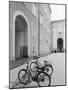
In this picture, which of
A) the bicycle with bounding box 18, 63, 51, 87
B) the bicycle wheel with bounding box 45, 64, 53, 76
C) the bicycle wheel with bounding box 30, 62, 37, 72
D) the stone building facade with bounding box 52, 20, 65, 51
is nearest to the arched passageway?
the bicycle wheel with bounding box 30, 62, 37, 72

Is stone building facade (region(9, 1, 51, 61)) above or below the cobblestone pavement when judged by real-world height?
above

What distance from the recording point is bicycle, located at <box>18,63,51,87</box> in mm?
2363

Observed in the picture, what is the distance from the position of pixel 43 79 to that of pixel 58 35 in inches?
38.7

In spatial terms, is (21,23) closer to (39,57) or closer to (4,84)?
(39,57)

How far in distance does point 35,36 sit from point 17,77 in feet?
2.97

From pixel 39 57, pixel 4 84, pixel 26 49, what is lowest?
pixel 4 84

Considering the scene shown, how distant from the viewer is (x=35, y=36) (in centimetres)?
248

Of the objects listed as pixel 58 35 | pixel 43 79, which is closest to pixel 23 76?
pixel 43 79

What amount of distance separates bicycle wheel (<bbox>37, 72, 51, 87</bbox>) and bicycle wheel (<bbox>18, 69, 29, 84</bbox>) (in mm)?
253

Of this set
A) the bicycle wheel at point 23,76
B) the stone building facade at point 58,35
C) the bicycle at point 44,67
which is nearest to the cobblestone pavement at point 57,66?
the bicycle at point 44,67

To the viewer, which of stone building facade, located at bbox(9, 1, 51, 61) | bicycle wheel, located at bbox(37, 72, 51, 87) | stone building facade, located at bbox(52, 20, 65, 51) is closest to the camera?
stone building facade, located at bbox(9, 1, 51, 61)

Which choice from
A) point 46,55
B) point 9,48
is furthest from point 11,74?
point 46,55

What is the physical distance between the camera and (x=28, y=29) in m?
2.46

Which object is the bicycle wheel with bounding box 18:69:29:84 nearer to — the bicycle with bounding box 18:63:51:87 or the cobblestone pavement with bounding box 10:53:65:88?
the bicycle with bounding box 18:63:51:87
